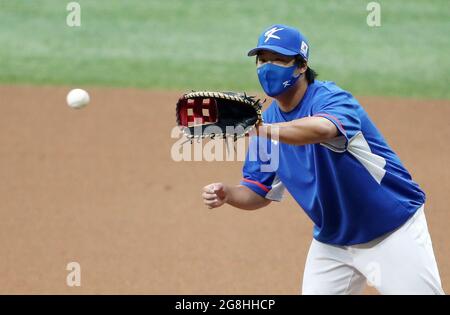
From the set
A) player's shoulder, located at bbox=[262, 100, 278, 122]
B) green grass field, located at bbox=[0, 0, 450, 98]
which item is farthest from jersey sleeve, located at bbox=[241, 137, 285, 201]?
green grass field, located at bbox=[0, 0, 450, 98]

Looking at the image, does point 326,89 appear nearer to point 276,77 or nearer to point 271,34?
point 276,77

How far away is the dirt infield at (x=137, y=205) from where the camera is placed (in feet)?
24.2

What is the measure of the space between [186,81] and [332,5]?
3776 millimetres

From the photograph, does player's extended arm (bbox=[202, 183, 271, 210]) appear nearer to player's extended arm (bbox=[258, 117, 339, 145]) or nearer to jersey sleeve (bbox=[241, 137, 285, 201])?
jersey sleeve (bbox=[241, 137, 285, 201])

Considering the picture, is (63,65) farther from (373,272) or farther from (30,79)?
(373,272)

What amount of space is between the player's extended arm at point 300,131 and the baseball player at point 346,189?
0.19 m

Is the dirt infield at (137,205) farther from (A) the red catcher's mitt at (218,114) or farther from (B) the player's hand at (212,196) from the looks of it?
(A) the red catcher's mitt at (218,114)

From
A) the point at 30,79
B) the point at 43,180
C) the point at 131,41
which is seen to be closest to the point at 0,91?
the point at 30,79

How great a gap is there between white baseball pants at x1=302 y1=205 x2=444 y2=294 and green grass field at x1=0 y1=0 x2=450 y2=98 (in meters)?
7.72

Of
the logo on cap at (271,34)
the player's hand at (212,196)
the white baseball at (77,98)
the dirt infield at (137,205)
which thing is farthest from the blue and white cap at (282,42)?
the white baseball at (77,98)

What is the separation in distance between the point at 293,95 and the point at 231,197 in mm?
763

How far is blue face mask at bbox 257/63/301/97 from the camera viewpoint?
4.76m

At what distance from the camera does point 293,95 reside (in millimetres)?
4891

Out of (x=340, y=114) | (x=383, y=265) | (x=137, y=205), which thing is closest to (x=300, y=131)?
(x=340, y=114)
